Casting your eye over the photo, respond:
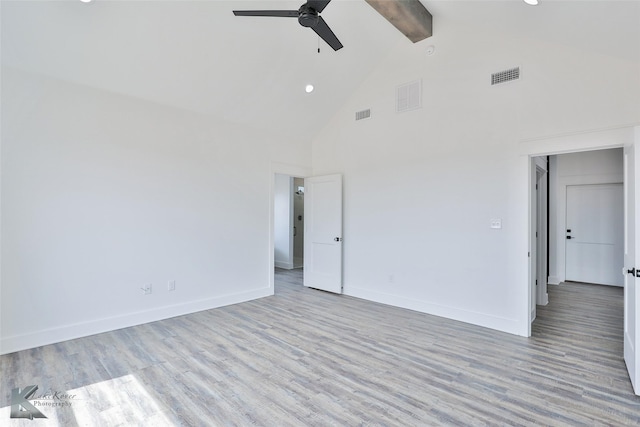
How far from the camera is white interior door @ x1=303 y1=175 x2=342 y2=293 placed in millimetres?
5551

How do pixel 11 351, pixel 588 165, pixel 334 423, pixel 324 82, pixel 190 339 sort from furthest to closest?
pixel 588 165
pixel 324 82
pixel 190 339
pixel 11 351
pixel 334 423

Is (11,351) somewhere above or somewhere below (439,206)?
below

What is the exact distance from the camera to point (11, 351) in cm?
312

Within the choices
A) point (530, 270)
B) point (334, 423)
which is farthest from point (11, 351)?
point (530, 270)

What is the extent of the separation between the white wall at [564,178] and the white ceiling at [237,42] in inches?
154

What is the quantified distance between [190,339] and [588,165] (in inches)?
299

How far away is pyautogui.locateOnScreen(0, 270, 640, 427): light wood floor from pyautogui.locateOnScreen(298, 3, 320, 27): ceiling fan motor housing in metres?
2.95

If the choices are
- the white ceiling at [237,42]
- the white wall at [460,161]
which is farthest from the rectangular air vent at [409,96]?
the white ceiling at [237,42]

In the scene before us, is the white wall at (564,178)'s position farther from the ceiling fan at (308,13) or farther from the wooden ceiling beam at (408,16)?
the ceiling fan at (308,13)

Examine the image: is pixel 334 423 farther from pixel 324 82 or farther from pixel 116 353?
pixel 324 82

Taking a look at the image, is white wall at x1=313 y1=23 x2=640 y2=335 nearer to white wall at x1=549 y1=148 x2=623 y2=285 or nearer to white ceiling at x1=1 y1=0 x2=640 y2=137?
white ceiling at x1=1 y1=0 x2=640 y2=137

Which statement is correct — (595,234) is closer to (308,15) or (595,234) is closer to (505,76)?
(505,76)

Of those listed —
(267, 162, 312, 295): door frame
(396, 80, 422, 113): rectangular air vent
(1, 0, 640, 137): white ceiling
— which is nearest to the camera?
(1, 0, 640, 137): white ceiling

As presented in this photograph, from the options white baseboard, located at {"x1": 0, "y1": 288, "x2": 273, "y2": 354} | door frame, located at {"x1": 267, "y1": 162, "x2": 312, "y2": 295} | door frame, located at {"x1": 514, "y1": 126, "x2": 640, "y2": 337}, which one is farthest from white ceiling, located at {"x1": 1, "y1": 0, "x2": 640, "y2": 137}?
white baseboard, located at {"x1": 0, "y1": 288, "x2": 273, "y2": 354}
